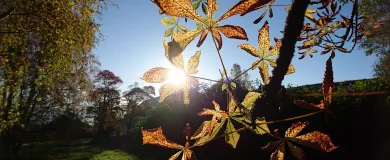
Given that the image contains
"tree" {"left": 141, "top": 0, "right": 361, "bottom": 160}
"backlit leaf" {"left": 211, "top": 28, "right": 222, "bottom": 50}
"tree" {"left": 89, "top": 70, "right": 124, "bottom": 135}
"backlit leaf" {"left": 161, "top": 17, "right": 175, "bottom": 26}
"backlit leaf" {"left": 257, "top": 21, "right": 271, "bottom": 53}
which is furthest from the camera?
"tree" {"left": 89, "top": 70, "right": 124, "bottom": 135}

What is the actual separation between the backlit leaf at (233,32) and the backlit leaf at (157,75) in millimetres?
176

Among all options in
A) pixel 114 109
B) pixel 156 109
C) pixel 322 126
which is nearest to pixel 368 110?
pixel 322 126

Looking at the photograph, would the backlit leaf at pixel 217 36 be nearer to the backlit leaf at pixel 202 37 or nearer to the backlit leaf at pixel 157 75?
the backlit leaf at pixel 202 37

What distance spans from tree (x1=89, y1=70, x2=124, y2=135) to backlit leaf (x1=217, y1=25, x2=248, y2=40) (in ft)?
126

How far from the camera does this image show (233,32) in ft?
1.64

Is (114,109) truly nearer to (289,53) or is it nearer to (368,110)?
(368,110)

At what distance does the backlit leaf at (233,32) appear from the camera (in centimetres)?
49

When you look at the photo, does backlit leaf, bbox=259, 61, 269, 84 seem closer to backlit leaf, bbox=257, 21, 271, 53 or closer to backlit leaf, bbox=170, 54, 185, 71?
backlit leaf, bbox=257, 21, 271, 53

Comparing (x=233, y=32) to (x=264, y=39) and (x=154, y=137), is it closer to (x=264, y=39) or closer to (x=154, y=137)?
(x=264, y=39)

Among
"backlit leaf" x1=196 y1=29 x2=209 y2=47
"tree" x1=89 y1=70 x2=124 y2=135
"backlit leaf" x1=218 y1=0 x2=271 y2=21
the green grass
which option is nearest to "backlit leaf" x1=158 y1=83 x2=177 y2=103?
"backlit leaf" x1=196 y1=29 x2=209 y2=47

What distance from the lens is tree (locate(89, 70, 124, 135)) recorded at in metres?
38.3

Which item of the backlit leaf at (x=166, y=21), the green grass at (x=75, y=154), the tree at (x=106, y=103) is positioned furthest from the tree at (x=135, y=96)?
the backlit leaf at (x=166, y=21)

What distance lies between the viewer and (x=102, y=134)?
1363 inches

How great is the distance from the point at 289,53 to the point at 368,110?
995 cm
